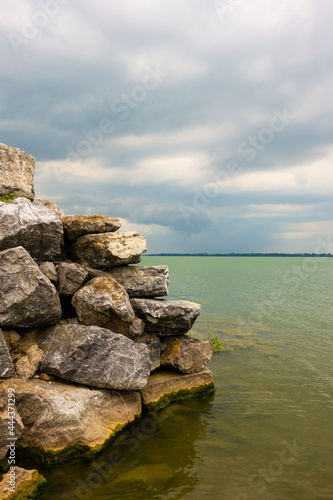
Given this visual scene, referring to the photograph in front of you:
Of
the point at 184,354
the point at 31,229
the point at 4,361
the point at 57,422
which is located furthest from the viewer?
the point at 184,354

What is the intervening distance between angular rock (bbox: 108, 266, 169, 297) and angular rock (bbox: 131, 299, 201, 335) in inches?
21.6

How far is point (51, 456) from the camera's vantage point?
9.98m

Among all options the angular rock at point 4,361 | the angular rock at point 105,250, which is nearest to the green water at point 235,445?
the angular rock at point 4,361

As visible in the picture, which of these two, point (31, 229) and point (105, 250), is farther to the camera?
point (105, 250)

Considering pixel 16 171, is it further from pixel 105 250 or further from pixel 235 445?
pixel 235 445

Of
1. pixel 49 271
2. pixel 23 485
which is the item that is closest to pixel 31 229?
pixel 49 271

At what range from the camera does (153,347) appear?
1477 centimetres

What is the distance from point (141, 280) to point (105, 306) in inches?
116

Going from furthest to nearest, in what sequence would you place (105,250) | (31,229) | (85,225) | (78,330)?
(85,225) < (105,250) < (31,229) < (78,330)

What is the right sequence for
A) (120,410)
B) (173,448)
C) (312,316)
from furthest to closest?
1. (312,316)
2. (120,410)
3. (173,448)

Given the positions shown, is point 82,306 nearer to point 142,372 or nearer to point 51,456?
point 142,372

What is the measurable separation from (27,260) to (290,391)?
41.5ft

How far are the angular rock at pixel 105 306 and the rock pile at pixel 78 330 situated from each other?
0.12ft

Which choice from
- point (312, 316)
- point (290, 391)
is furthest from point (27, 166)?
point (312, 316)
